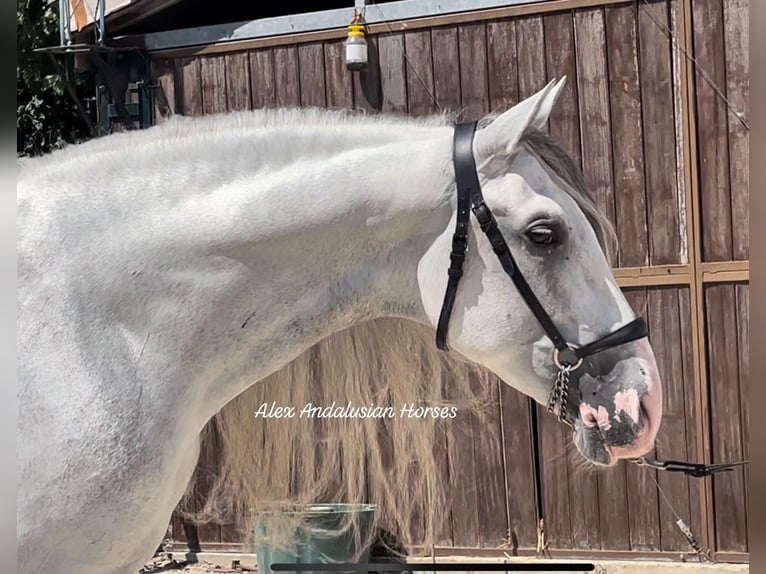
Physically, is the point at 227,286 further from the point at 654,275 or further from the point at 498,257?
the point at 654,275

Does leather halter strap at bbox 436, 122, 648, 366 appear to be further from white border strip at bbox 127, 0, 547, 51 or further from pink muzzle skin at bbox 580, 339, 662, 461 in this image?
white border strip at bbox 127, 0, 547, 51

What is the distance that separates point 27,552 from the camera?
143 cm

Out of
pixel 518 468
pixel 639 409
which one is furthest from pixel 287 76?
pixel 639 409

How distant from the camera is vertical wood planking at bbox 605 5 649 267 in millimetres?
3562

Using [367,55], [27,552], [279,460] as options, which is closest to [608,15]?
[367,55]

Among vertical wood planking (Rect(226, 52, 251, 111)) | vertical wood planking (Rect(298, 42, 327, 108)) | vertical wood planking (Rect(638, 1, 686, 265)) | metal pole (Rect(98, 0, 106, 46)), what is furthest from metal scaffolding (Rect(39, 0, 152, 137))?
vertical wood planking (Rect(638, 1, 686, 265))

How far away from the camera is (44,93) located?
16.5ft

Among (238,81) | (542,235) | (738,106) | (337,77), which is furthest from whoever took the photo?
(238,81)

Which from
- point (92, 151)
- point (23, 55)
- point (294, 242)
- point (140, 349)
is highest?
point (23, 55)

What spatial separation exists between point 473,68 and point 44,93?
8.98ft

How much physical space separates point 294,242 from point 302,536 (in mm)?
1224

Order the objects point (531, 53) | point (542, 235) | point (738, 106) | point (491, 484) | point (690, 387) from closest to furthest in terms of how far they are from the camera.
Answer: point (542, 235) < point (738, 106) < point (690, 387) < point (531, 53) < point (491, 484)

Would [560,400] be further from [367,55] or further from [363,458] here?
[367,55]

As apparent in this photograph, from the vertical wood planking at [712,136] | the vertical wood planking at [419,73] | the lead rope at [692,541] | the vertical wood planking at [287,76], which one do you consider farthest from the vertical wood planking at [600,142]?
the vertical wood planking at [287,76]
